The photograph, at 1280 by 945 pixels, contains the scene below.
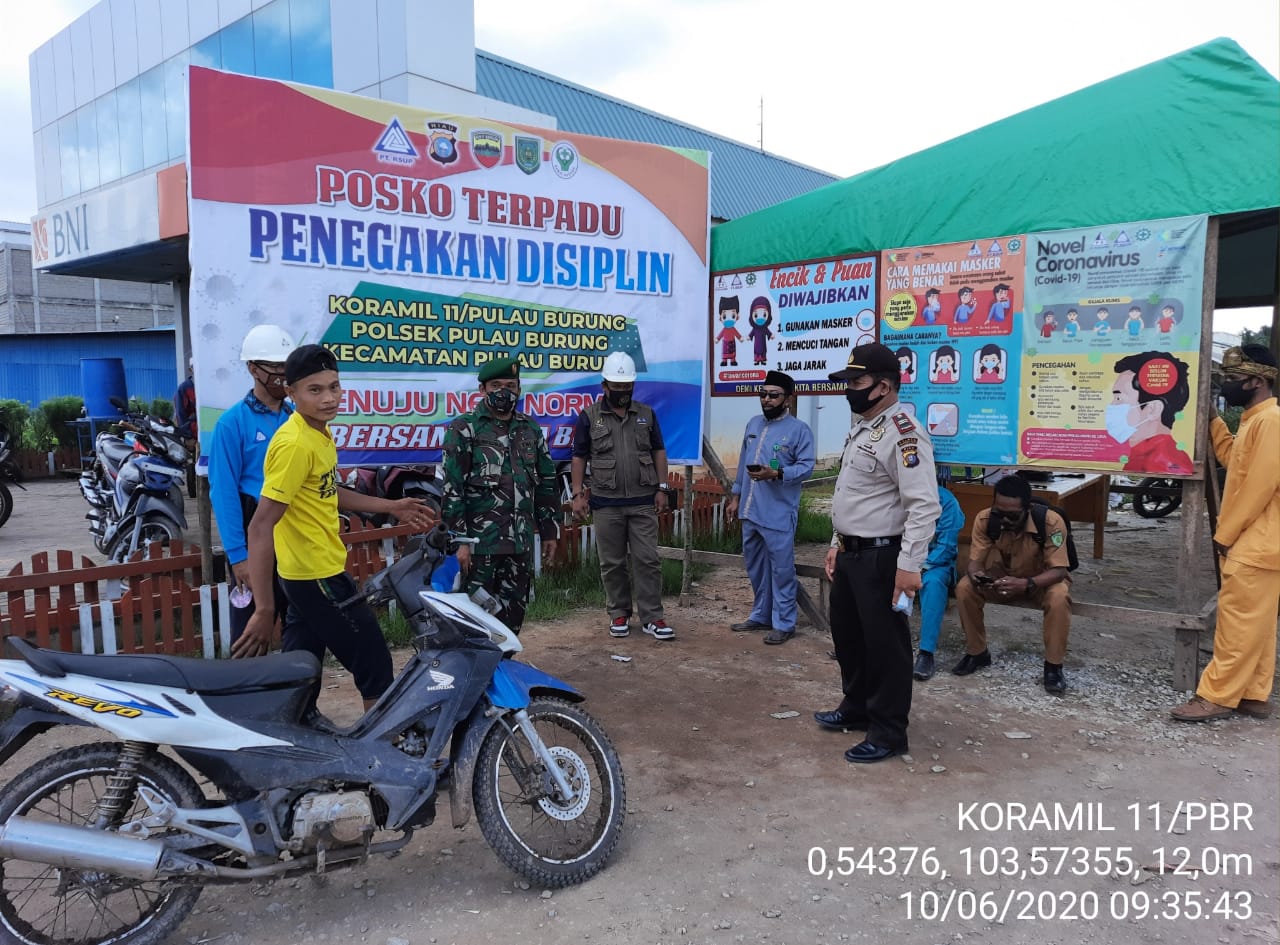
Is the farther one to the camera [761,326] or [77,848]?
[761,326]

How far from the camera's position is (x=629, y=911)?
272 cm

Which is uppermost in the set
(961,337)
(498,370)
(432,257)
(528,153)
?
(528,153)

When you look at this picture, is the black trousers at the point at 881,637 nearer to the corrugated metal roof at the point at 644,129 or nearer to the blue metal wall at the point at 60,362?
the corrugated metal roof at the point at 644,129

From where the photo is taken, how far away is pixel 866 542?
3883mm

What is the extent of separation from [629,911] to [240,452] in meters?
2.40

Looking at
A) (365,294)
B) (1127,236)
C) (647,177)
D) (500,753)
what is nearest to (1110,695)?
(1127,236)

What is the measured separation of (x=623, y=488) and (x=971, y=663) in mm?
2424

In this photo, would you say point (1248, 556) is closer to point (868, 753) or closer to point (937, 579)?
point (937, 579)

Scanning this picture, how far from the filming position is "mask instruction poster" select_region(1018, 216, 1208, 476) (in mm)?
4469

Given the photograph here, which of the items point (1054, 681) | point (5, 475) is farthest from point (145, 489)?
point (1054, 681)

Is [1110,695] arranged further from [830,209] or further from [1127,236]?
[830,209]

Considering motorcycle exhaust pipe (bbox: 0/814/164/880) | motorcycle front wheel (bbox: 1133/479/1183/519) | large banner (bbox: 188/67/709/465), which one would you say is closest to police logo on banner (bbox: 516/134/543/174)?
large banner (bbox: 188/67/709/465)

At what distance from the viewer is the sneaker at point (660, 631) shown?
225 inches

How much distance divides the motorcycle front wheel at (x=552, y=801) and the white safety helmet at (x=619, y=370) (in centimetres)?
279
